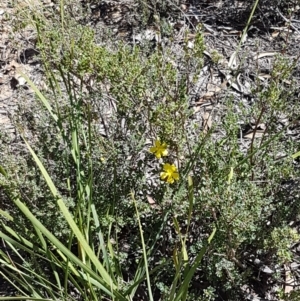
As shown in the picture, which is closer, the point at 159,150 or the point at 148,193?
the point at 159,150

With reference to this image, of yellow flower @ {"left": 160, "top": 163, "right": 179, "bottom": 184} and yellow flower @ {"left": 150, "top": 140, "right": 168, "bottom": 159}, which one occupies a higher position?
yellow flower @ {"left": 150, "top": 140, "right": 168, "bottom": 159}

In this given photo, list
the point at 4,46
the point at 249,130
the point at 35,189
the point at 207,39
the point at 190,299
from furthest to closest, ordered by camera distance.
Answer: the point at 4,46
the point at 207,39
the point at 249,130
the point at 35,189
the point at 190,299

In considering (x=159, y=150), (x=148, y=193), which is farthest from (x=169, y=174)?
(x=148, y=193)

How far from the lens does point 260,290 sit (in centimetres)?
210

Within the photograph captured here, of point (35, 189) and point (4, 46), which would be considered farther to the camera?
point (4, 46)

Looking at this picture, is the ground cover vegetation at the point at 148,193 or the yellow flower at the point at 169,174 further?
the yellow flower at the point at 169,174

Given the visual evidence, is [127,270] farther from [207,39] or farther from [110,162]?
[207,39]

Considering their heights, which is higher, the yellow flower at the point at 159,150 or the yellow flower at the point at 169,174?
the yellow flower at the point at 159,150

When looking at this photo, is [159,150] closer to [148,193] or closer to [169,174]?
[169,174]

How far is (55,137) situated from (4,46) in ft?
5.01

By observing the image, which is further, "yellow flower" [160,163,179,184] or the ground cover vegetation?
"yellow flower" [160,163,179,184]

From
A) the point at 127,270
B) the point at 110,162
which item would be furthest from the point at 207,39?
the point at 127,270

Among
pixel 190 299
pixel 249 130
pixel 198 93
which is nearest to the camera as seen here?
pixel 190 299

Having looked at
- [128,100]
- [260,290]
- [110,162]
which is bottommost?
[260,290]
